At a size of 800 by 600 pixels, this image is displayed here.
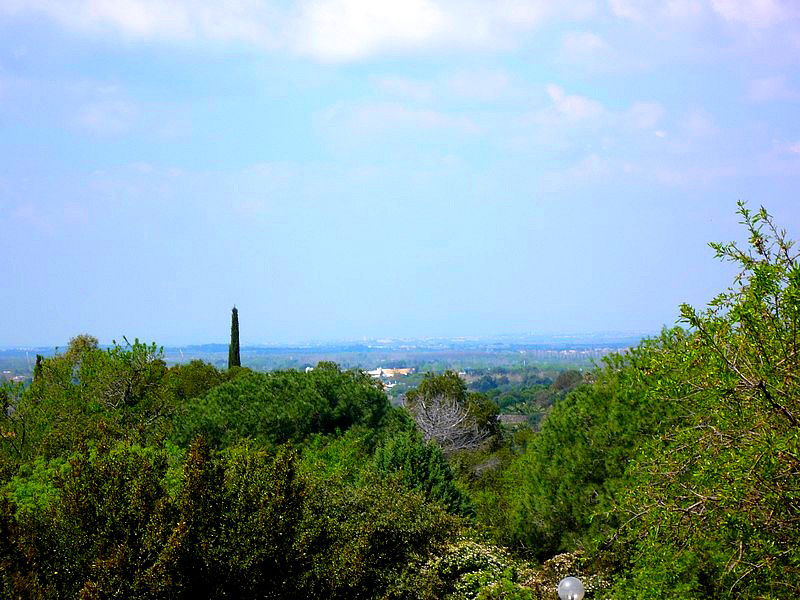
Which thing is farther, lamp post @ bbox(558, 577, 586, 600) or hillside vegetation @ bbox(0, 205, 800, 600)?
lamp post @ bbox(558, 577, 586, 600)

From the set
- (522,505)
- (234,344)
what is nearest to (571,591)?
→ (522,505)

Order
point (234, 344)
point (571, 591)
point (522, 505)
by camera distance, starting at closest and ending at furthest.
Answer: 1. point (571, 591)
2. point (522, 505)
3. point (234, 344)

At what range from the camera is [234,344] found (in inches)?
1880

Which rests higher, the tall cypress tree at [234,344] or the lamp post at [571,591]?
the tall cypress tree at [234,344]

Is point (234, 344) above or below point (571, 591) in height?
above

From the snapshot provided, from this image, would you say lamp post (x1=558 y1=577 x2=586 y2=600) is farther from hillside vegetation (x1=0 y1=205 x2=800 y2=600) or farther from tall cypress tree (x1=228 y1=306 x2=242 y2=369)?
tall cypress tree (x1=228 y1=306 x2=242 y2=369)

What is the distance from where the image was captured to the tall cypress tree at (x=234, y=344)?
47.0 meters

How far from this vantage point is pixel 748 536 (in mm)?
6922

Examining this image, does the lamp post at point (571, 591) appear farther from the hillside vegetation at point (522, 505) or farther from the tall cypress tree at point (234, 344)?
the tall cypress tree at point (234, 344)

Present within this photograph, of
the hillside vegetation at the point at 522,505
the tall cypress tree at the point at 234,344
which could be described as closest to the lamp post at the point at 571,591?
the hillside vegetation at the point at 522,505

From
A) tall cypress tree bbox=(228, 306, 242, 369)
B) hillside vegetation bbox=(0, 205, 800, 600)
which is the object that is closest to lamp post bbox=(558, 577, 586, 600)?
hillside vegetation bbox=(0, 205, 800, 600)

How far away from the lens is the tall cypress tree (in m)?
47.0

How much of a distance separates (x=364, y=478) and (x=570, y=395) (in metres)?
4.21

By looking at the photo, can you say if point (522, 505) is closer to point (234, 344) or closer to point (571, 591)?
point (571, 591)
